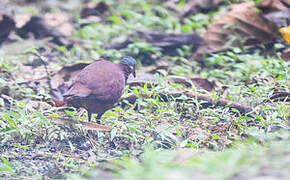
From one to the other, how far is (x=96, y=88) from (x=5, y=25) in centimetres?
279

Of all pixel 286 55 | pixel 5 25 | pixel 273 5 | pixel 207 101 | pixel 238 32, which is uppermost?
pixel 273 5

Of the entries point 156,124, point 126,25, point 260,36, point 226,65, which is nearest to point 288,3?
point 260,36

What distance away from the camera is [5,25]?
20.0 ft

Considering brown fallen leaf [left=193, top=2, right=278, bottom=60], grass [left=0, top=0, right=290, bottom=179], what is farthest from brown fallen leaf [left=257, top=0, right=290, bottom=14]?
grass [left=0, top=0, right=290, bottom=179]

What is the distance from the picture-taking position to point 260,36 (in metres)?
6.28

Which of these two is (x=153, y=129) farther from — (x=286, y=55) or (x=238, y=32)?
(x=238, y=32)

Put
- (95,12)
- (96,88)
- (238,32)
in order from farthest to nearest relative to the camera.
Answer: (95,12) < (238,32) < (96,88)

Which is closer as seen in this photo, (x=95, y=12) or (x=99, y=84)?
(x=99, y=84)

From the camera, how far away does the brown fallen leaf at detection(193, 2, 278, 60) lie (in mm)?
6250

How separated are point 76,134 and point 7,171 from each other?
83 centimetres

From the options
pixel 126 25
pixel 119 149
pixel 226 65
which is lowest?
pixel 119 149

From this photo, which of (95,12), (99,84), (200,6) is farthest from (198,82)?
(95,12)

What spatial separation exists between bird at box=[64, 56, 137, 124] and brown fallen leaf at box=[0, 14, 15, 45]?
245cm

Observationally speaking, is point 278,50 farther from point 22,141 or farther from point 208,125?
point 22,141
